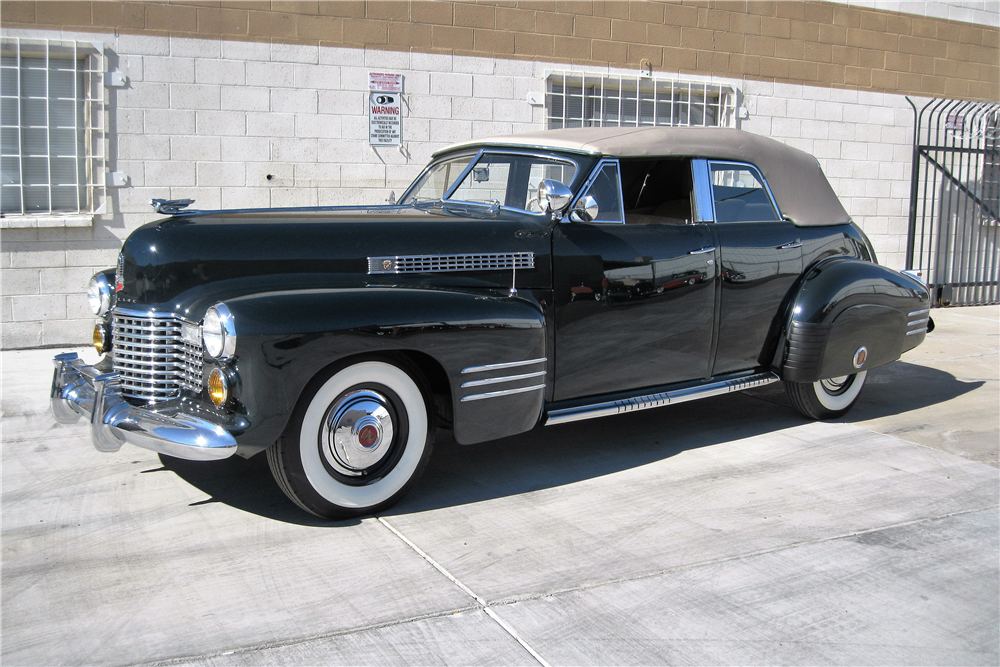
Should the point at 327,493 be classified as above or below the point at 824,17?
below

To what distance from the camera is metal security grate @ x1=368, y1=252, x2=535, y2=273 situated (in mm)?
3704

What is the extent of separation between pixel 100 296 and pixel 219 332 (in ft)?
4.17

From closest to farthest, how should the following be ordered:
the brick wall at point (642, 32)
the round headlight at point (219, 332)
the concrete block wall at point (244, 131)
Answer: the round headlight at point (219, 332) < the concrete block wall at point (244, 131) < the brick wall at point (642, 32)

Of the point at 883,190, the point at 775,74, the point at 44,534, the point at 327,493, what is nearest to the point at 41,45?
the point at 44,534

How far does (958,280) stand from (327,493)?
1033 cm

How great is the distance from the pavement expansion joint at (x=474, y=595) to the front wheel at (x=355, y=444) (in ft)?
0.59

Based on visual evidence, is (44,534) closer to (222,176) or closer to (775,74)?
(222,176)

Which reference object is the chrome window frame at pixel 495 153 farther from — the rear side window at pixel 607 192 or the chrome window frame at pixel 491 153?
the rear side window at pixel 607 192

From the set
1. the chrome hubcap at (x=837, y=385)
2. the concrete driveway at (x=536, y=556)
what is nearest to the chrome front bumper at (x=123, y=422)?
the concrete driveway at (x=536, y=556)

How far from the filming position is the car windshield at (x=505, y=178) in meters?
4.46

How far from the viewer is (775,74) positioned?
983cm

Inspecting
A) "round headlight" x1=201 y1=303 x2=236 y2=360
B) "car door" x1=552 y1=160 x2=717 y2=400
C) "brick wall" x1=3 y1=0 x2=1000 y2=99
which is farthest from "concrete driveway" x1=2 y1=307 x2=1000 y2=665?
"brick wall" x1=3 y1=0 x2=1000 y2=99

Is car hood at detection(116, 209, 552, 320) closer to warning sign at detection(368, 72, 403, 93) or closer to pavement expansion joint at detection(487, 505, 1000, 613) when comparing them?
pavement expansion joint at detection(487, 505, 1000, 613)

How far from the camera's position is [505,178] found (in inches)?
181
